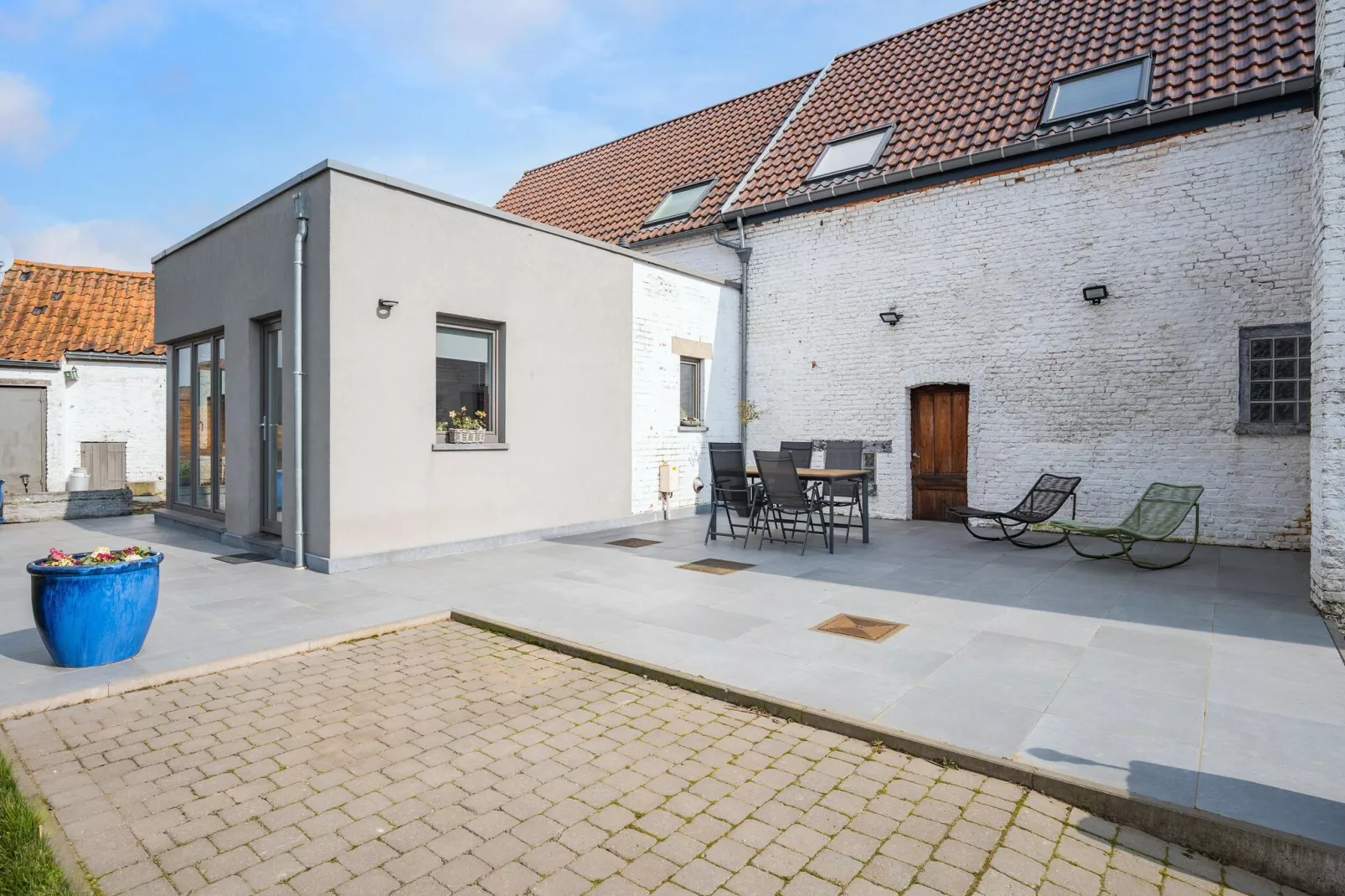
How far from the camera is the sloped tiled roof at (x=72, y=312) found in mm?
14336

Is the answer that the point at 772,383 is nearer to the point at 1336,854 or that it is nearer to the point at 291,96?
the point at 291,96

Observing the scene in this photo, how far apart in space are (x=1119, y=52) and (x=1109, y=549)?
22.0ft

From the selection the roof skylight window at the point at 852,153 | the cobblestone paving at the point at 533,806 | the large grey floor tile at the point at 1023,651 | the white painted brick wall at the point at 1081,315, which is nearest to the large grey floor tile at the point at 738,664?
the cobblestone paving at the point at 533,806

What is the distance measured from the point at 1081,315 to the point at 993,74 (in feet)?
14.4

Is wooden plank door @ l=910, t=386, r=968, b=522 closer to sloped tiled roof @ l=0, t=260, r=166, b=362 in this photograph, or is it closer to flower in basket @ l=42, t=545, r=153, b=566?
flower in basket @ l=42, t=545, r=153, b=566

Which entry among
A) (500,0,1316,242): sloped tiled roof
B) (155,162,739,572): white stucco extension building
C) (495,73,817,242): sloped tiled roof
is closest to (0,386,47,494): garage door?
(155,162,739,572): white stucco extension building

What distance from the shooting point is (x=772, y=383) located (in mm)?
11859

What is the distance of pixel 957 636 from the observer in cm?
459

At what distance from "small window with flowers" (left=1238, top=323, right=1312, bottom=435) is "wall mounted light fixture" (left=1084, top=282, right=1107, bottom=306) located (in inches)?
57.1

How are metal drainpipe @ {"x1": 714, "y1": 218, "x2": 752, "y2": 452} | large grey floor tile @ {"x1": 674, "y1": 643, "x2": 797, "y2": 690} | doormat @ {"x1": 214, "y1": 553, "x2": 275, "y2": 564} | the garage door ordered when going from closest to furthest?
large grey floor tile @ {"x1": 674, "y1": 643, "x2": 797, "y2": 690} < doormat @ {"x1": 214, "y1": 553, "x2": 275, "y2": 564} < metal drainpipe @ {"x1": 714, "y1": 218, "x2": 752, "y2": 452} < the garage door

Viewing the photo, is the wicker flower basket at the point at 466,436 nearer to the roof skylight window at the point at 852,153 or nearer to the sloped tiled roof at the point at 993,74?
the sloped tiled roof at the point at 993,74

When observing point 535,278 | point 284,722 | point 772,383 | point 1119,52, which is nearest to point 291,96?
point 535,278

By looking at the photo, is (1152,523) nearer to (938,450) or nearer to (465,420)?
(938,450)

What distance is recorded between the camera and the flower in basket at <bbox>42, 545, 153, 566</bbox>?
4035 millimetres
